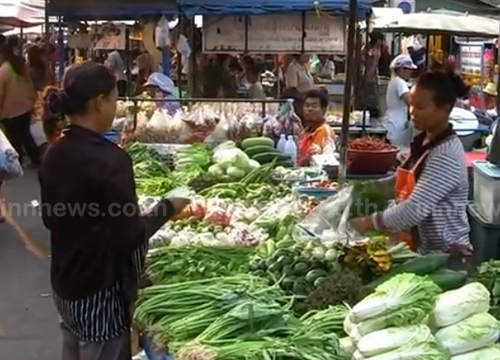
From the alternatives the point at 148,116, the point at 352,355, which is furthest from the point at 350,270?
the point at 148,116

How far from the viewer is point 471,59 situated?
51.7 ft

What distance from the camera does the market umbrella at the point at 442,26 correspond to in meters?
11.5

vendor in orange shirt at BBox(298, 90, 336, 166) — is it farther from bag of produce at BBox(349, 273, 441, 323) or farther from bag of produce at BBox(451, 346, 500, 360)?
bag of produce at BBox(451, 346, 500, 360)

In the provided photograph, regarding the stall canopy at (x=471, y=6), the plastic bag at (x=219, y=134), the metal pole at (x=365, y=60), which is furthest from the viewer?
the stall canopy at (x=471, y=6)

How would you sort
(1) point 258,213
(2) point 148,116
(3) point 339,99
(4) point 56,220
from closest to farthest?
1. (4) point 56,220
2. (1) point 258,213
3. (2) point 148,116
4. (3) point 339,99

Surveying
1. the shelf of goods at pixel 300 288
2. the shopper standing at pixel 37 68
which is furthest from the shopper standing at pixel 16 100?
the shelf of goods at pixel 300 288

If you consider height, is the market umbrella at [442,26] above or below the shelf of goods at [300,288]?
above

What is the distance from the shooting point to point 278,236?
188 inches

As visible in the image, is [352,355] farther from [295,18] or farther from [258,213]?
[295,18]

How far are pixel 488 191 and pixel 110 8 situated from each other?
7191 millimetres

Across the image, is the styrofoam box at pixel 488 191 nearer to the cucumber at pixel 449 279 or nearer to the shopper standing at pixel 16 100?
the cucumber at pixel 449 279

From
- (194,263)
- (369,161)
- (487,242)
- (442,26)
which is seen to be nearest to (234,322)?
(194,263)

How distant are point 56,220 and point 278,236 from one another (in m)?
1.87

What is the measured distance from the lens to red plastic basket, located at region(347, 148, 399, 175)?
6395 millimetres
